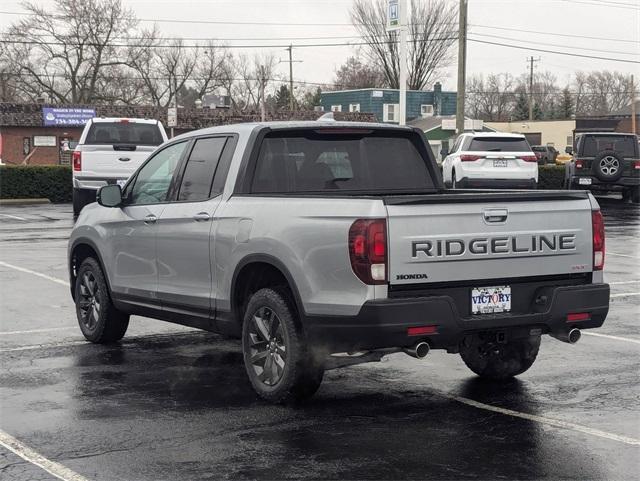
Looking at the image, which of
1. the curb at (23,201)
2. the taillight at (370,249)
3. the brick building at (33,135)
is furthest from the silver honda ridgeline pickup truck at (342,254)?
the brick building at (33,135)

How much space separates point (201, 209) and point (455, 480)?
3.23 metres

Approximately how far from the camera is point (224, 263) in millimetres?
7301

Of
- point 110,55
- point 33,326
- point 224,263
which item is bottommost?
point 33,326

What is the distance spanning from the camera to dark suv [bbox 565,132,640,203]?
29.2 meters

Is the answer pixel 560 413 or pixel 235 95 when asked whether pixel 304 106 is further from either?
pixel 560 413

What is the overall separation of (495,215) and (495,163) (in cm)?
2101

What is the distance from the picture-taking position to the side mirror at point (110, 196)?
340 inches

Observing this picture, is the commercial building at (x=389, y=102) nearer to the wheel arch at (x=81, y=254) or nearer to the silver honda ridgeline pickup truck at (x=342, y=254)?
the wheel arch at (x=81, y=254)

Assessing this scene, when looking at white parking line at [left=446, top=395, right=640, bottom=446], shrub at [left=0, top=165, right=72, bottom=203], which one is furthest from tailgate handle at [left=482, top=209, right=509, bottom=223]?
shrub at [left=0, top=165, right=72, bottom=203]

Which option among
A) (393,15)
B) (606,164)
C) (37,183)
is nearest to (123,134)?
(393,15)

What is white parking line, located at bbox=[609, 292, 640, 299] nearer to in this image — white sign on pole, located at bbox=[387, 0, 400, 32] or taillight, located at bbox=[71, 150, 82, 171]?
white sign on pole, located at bbox=[387, 0, 400, 32]

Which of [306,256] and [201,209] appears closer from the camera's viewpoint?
[306,256]

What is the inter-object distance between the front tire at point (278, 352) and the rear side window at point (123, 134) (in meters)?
15.6

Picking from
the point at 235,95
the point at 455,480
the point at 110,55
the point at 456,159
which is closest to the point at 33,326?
the point at 455,480
